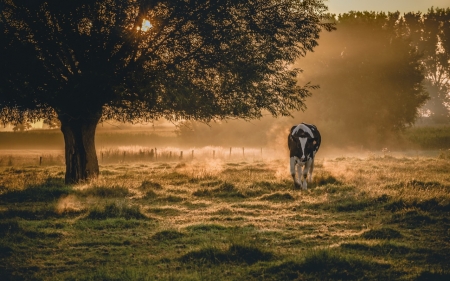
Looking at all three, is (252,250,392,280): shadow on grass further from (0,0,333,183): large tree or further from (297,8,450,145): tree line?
(297,8,450,145): tree line

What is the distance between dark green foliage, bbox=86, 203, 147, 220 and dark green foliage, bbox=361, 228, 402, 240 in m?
5.78

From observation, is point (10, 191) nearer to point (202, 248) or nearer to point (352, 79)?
point (202, 248)

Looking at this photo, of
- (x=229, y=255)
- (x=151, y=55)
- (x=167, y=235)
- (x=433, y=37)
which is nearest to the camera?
(x=229, y=255)

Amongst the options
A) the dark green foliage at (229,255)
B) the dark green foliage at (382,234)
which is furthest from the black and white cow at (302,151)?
the dark green foliage at (229,255)

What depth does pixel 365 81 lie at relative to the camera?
5453 centimetres

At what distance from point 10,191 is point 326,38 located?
4841 cm

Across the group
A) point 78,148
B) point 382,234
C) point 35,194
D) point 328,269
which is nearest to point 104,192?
point 35,194

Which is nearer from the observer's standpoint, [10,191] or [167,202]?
[167,202]

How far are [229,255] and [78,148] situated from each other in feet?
44.3

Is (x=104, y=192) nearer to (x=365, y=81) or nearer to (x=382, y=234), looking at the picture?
(x=382, y=234)

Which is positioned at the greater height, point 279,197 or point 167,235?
point 279,197

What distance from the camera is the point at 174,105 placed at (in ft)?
63.5

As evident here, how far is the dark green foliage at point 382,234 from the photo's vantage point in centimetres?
1062

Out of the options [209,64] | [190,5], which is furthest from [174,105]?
[190,5]
